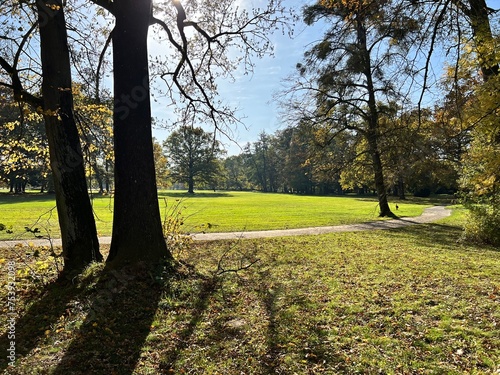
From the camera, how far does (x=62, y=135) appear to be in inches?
207

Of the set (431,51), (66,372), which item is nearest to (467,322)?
(431,51)

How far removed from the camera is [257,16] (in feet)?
22.5

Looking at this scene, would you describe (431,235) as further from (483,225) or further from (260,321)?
(260,321)

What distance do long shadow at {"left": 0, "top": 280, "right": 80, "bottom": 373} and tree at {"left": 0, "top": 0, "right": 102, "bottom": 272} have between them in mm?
537

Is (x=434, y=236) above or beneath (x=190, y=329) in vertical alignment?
beneath

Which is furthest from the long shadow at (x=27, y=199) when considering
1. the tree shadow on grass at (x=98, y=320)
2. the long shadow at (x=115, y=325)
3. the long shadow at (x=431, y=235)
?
the long shadow at (x=431, y=235)

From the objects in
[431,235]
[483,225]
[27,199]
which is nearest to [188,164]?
[27,199]

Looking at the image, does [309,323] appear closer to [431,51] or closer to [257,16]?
[431,51]

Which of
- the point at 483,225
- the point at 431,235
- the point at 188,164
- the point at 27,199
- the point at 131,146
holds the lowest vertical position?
the point at 431,235

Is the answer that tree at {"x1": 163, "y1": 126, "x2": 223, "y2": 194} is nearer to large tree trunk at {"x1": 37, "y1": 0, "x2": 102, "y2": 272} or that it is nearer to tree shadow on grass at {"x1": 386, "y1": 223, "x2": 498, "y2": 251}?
tree shadow on grass at {"x1": 386, "y1": 223, "x2": 498, "y2": 251}

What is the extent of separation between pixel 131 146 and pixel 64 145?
1204 millimetres

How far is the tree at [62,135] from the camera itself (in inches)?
203

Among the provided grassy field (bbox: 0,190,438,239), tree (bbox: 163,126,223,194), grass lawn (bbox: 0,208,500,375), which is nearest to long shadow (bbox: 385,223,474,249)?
grassy field (bbox: 0,190,438,239)

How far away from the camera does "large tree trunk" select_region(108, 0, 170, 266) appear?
5.10m
